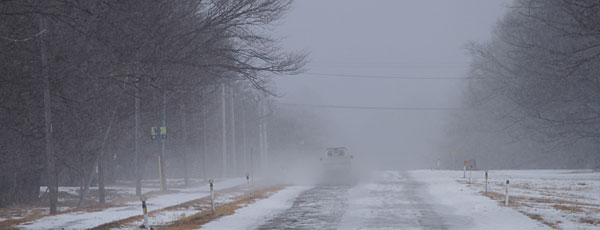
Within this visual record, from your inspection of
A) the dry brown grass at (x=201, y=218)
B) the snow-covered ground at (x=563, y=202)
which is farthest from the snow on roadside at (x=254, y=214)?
the snow-covered ground at (x=563, y=202)

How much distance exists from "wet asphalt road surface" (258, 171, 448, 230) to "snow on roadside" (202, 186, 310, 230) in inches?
13.2

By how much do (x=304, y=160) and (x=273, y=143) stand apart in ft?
25.3

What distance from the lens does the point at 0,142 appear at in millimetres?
20172

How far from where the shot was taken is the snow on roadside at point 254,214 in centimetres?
1595

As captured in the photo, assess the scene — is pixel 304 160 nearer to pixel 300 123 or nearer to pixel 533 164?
pixel 300 123

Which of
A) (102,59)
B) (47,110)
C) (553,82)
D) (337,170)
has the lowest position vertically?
(337,170)

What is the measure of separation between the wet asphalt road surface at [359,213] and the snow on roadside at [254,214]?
334mm

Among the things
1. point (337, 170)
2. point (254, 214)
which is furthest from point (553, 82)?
point (254, 214)

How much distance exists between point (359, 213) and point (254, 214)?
290cm

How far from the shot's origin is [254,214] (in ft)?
61.3

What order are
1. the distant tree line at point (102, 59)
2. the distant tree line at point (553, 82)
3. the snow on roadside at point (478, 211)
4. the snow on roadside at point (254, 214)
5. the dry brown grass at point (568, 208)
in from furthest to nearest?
the distant tree line at point (553, 82), the dry brown grass at point (568, 208), the snow on roadside at point (254, 214), the snow on roadside at point (478, 211), the distant tree line at point (102, 59)

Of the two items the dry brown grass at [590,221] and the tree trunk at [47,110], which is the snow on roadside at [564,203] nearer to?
the dry brown grass at [590,221]

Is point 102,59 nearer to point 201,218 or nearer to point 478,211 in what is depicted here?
point 201,218

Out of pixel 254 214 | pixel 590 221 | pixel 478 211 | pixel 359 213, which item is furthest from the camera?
pixel 254 214
